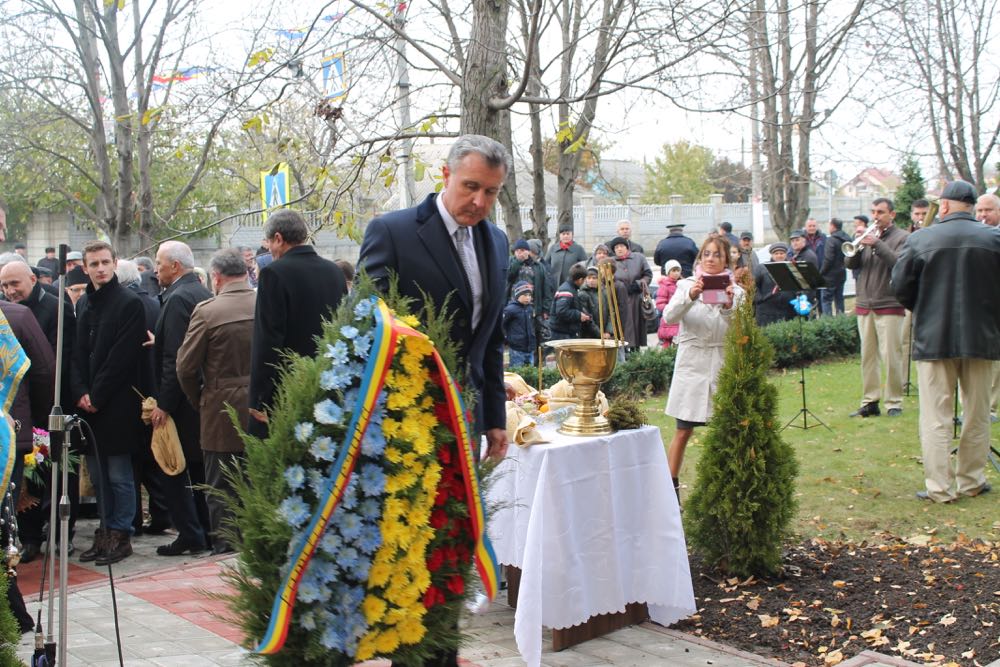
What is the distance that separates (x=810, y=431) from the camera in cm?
1088

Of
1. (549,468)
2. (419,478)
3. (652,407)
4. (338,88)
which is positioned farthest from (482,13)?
(652,407)

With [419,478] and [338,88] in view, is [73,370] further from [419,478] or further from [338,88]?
[419,478]

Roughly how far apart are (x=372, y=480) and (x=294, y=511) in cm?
28

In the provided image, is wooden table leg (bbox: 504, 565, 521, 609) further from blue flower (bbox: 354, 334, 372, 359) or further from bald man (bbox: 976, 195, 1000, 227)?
bald man (bbox: 976, 195, 1000, 227)

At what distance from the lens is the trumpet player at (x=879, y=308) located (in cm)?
1055

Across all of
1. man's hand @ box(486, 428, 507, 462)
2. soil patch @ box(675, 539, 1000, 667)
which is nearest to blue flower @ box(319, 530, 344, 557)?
man's hand @ box(486, 428, 507, 462)

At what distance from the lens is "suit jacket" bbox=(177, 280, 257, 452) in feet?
22.3

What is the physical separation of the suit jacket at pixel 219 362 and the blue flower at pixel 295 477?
368cm

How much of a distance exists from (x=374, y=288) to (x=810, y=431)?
8.29 m

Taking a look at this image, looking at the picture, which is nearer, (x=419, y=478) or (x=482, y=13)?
(x=419, y=478)

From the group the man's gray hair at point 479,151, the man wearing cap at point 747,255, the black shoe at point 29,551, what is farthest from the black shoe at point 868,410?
the man's gray hair at point 479,151

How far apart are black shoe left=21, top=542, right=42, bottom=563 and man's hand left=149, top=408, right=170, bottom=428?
1.29m

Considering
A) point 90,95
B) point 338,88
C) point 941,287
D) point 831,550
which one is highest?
point 90,95

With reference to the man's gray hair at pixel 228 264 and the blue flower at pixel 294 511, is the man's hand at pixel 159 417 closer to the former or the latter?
the man's gray hair at pixel 228 264
